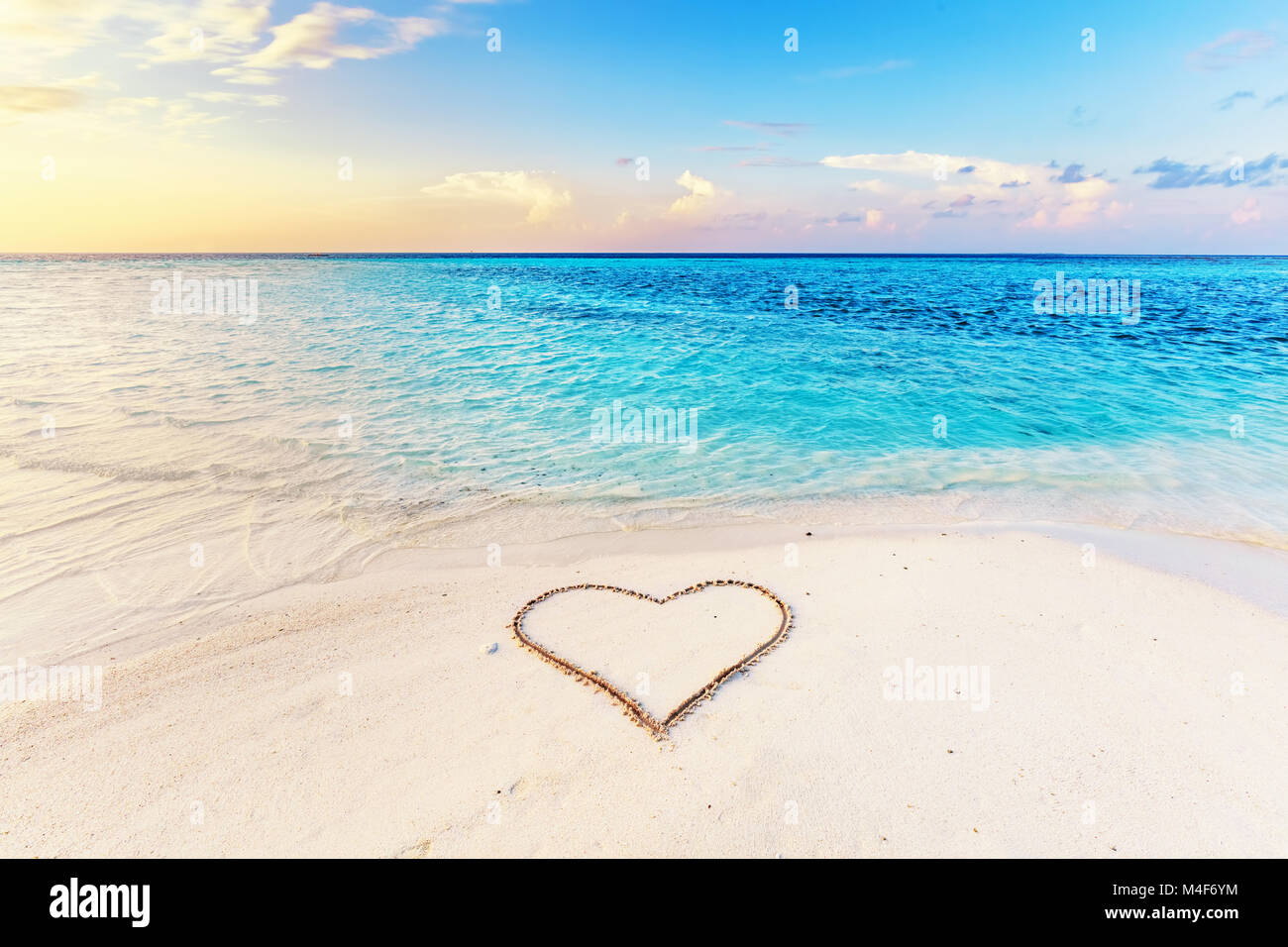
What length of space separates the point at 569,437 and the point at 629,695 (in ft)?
25.1

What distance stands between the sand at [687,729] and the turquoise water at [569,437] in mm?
1933

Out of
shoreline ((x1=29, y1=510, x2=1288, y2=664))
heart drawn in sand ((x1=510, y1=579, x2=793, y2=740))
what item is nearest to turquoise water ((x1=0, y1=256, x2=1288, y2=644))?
shoreline ((x1=29, y1=510, x2=1288, y2=664))

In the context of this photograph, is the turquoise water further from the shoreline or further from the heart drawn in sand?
the heart drawn in sand

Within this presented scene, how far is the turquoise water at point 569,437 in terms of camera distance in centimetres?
799

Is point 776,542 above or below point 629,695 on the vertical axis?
above

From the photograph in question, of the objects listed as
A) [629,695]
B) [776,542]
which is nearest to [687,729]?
[629,695]

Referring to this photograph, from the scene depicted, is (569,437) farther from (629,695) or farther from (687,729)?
(687,729)

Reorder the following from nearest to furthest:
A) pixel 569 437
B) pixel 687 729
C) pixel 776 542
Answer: pixel 687 729, pixel 776 542, pixel 569 437

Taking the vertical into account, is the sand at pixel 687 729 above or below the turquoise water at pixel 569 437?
below

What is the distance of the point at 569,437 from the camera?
1177 centimetres

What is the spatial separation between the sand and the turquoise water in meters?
1.93

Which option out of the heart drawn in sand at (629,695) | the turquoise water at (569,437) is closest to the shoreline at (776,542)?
the turquoise water at (569,437)

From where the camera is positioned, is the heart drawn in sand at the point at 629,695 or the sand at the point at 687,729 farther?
the heart drawn in sand at the point at 629,695

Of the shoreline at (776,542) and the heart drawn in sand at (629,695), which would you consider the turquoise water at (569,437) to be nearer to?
the shoreline at (776,542)
